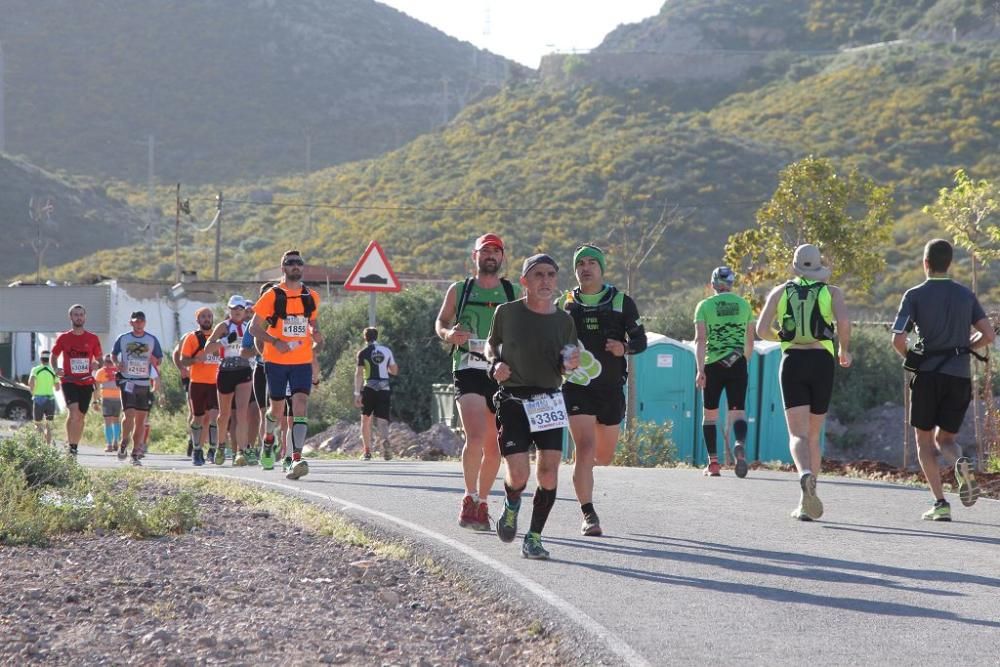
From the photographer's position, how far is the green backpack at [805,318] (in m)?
10.3

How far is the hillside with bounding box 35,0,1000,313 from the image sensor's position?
187 ft

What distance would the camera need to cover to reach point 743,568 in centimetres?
806

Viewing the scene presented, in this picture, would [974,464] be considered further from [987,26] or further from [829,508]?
[987,26]

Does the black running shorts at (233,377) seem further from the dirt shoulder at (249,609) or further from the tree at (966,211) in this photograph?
the tree at (966,211)

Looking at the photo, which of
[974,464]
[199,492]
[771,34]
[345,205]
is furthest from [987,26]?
[199,492]

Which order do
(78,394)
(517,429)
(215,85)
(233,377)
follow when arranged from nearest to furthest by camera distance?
(517,429)
(233,377)
(78,394)
(215,85)

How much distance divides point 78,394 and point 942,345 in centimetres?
1146

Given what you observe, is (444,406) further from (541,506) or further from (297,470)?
(541,506)

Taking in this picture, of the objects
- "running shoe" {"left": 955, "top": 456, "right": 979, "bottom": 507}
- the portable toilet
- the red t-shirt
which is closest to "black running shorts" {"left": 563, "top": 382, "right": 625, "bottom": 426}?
"running shoe" {"left": 955, "top": 456, "right": 979, "bottom": 507}

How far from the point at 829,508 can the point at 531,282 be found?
13.3ft

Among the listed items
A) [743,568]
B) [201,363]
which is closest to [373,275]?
[201,363]

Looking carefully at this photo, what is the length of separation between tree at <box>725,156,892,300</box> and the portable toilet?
616 centimetres

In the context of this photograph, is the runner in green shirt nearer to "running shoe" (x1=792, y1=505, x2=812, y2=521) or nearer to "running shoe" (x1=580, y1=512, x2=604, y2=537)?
"running shoe" (x1=792, y1=505, x2=812, y2=521)

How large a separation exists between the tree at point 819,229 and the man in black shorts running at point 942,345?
19.1 metres
